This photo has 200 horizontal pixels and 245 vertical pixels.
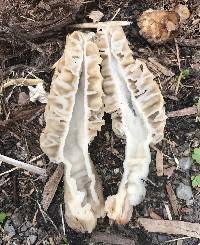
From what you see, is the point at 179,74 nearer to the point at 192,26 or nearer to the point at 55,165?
the point at 192,26

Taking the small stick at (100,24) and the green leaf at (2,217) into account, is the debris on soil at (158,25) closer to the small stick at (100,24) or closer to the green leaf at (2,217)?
the small stick at (100,24)

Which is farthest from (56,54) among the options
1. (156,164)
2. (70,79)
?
(156,164)

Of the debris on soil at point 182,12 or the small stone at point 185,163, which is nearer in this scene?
the small stone at point 185,163

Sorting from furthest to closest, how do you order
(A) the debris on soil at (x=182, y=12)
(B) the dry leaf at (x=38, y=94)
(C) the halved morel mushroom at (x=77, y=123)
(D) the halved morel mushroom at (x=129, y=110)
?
(A) the debris on soil at (x=182, y=12), (B) the dry leaf at (x=38, y=94), (D) the halved morel mushroom at (x=129, y=110), (C) the halved morel mushroom at (x=77, y=123)

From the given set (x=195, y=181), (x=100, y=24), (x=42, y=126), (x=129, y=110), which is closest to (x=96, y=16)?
(x=100, y=24)

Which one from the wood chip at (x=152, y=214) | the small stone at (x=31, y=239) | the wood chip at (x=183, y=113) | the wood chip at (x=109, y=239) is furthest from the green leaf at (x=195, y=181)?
Answer: the small stone at (x=31, y=239)

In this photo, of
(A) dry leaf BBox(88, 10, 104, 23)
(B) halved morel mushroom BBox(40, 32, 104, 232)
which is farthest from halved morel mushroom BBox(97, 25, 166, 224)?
(A) dry leaf BBox(88, 10, 104, 23)
